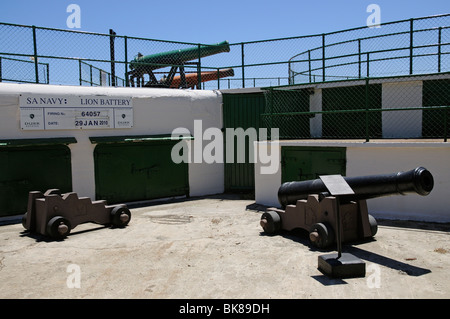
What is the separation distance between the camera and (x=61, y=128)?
9.99 meters

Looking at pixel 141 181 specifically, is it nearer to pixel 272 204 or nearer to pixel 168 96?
pixel 168 96

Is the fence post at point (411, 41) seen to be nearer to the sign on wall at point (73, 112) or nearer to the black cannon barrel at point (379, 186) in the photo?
the black cannon barrel at point (379, 186)

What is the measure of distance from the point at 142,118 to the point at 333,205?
6491 mm

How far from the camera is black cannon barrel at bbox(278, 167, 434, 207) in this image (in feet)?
18.7

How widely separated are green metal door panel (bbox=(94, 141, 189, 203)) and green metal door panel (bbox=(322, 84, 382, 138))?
4438 millimetres

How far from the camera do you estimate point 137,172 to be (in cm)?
1120

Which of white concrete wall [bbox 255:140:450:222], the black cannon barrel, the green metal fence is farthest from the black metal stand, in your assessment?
the green metal fence

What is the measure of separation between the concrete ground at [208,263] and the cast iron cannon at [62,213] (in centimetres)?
20

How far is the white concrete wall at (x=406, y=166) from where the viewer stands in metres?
8.12

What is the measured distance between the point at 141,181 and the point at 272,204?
3.64m

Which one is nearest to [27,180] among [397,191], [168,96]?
[168,96]

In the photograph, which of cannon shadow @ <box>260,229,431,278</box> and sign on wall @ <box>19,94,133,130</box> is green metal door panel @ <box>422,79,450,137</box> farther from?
sign on wall @ <box>19,94,133,130</box>

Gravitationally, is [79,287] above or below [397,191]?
below

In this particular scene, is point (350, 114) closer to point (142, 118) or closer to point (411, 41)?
point (411, 41)
